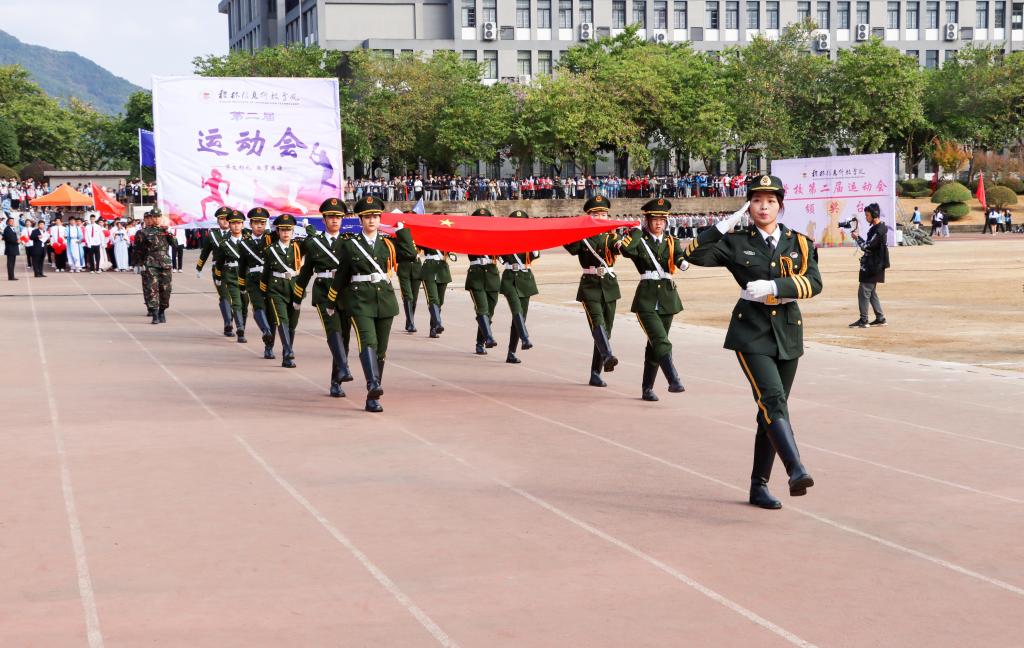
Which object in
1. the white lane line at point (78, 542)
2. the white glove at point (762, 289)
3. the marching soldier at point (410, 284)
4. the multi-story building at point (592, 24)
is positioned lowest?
the white lane line at point (78, 542)

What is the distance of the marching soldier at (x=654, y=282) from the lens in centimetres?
1166

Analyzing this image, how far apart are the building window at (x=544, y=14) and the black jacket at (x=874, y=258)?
234 feet

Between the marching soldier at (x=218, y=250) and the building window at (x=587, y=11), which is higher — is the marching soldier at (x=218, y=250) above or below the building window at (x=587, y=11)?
below

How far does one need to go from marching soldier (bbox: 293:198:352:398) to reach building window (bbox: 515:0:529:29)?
76.8 meters

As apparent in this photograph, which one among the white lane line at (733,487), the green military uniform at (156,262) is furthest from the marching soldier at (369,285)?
the green military uniform at (156,262)

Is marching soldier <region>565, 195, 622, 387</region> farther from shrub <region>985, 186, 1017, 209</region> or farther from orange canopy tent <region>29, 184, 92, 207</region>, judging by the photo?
shrub <region>985, 186, 1017, 209</region>

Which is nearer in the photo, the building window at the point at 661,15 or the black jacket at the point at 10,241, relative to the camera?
the black jacket at the point at 10,241

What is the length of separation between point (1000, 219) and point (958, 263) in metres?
27.2

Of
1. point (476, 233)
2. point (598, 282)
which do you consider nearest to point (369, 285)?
point (598, 282)

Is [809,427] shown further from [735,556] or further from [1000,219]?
[1000,219]

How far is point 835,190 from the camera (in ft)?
139

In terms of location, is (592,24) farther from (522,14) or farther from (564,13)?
(522,14)

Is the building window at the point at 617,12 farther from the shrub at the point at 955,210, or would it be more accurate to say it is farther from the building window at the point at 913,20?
the shrub at the point at 955,210

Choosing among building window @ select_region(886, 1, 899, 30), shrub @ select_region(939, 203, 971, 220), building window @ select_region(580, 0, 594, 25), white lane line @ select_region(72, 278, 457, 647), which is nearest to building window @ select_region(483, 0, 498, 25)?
building window @ select_region(580, 0, 594, 25)
